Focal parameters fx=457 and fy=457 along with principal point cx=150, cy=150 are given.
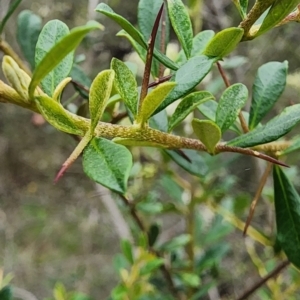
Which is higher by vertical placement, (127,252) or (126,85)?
(126,85)

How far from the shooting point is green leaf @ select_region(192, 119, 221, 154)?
0.91 feet

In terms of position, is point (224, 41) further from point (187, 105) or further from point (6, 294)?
point (6, 294)

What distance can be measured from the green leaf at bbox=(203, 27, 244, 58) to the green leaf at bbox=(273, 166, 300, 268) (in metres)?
0.15

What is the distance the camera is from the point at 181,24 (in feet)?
0.95

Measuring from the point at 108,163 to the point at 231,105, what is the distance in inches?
4.8

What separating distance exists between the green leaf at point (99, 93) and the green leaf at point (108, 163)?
1 cm

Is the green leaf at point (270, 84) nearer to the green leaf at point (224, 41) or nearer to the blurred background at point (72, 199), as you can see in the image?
the green leaf at point (224, 41)

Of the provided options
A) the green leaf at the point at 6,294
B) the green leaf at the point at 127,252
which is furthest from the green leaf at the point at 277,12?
the green leaf at the point at 127,252

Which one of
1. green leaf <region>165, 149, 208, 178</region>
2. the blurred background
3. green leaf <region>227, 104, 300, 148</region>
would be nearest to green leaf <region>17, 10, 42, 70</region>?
green leaf <region>165, 149, 208, 178</region>

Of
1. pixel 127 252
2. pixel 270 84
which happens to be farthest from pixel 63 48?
pixel 127 252

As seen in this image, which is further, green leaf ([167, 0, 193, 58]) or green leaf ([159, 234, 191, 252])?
green leaf ([159, 234, 191, 252])

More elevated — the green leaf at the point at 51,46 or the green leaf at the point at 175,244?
the green leaf at the point at 51,46

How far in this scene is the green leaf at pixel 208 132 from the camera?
0.91 feet

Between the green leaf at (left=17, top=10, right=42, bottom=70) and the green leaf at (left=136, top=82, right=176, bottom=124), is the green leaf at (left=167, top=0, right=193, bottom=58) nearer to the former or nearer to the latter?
the green leaf at (left=136, top=82, right=176, bottom=124)
